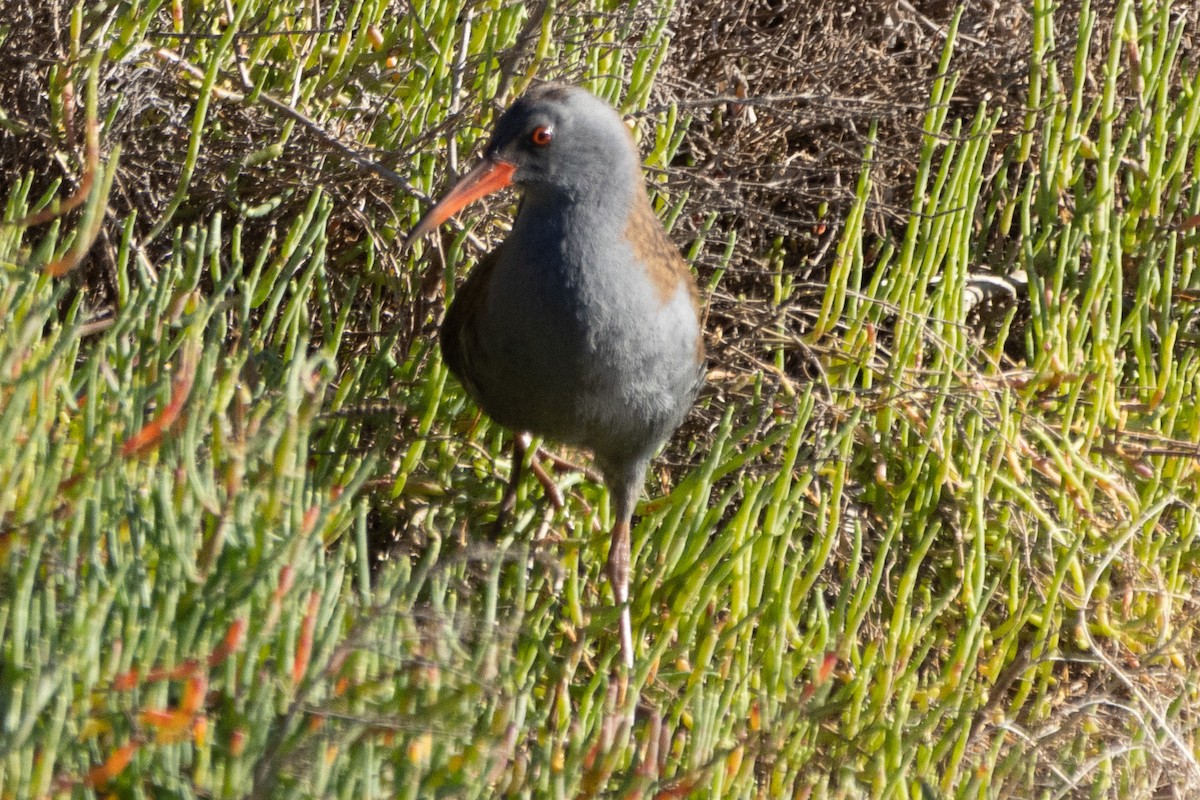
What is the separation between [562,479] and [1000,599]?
116 centimetres

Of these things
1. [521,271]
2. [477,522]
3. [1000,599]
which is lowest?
[1000,599]

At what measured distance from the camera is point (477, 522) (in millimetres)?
3535

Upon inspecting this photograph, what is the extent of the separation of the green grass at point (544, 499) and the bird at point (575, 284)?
243 millimetres

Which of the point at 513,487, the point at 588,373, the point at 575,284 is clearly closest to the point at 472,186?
the point at 575,284

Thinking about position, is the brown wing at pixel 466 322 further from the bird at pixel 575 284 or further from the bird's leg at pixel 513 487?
the bird's leg at pixel 513 487

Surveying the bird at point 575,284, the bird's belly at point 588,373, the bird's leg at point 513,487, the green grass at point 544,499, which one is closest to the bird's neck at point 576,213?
the bird at point 575,284

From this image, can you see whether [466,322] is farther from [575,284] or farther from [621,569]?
[621,569]

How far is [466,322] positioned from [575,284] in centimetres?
40

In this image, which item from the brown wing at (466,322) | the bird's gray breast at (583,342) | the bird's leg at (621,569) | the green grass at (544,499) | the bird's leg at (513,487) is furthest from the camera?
the bird's leg at (513,487)

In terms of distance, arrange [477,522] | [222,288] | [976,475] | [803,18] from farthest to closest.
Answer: [803,18] < [477,522] < [976,475] < [222,288]

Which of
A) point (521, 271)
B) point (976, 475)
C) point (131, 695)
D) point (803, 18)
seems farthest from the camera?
point (803, 18)

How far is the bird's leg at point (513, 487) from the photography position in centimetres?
342

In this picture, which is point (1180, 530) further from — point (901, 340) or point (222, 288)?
point (222, 288)

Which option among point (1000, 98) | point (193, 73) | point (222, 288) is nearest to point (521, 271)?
point (222, 288)
